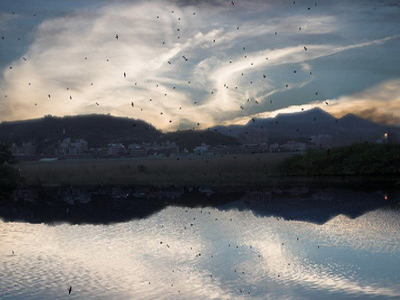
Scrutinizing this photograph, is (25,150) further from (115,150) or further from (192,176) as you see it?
(192,176)

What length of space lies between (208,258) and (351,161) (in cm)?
4483

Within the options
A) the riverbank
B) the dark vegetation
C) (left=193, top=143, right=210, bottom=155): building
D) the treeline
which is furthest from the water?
(left=193, top=143, right=210, bottom=155): building

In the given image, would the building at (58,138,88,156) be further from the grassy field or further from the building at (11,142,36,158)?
the grassy field

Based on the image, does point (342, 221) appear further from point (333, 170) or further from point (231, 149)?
point (231, 149)

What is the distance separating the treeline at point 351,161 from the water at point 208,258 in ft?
97.7

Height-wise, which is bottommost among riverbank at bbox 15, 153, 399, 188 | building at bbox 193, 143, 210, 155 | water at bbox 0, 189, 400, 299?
water at bbox 0, 189, 400, 299

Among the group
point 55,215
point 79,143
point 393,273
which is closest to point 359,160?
point 55,215

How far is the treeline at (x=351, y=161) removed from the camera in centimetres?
6128

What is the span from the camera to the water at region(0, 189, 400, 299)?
16781mm

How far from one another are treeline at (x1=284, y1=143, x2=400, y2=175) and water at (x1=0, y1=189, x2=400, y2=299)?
2977cm

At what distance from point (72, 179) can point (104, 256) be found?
45.6 m

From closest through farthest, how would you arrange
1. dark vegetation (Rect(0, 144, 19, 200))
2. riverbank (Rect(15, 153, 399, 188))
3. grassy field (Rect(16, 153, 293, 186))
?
dark vegetation (Rect(0, 144, 19, 200)) < riverbank (Rect(15, 153, 399, 188)) < grassy field (Rect(16, 153, 293, 186))

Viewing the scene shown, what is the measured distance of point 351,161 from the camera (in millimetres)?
62344

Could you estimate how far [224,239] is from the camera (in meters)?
25.4
